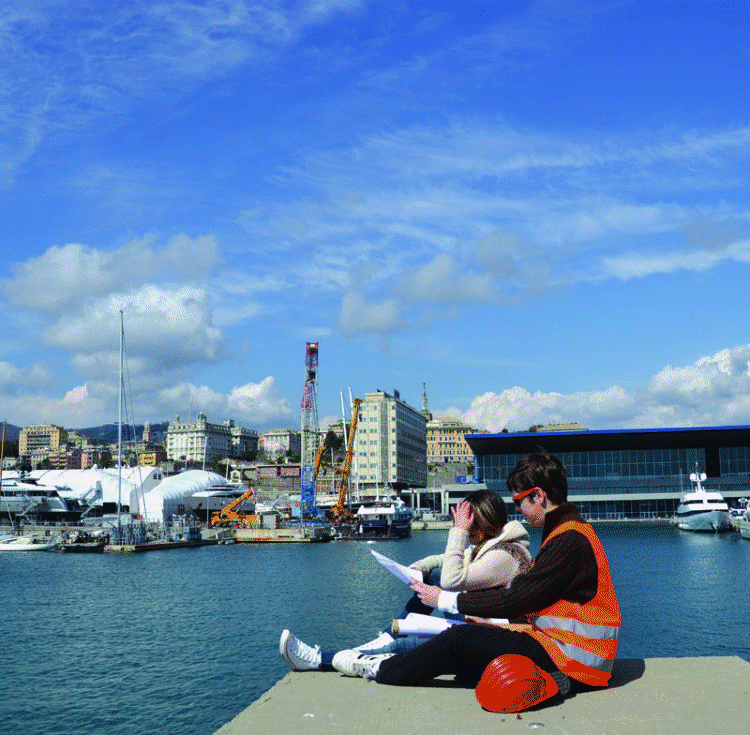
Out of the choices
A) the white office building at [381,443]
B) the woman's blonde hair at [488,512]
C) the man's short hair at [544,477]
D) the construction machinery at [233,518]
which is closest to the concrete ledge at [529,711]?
the woman's blonde hair at [488,512]

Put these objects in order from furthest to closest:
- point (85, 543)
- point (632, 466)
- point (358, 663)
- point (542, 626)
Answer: point (632, 466) < point (85, 543) < point (358, 663) < point (542, 626)

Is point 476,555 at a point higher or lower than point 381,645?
higher

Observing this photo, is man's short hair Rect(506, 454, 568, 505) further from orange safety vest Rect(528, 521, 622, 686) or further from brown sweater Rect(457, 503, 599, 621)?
orange safety vest Rect(528, 521, 622, 686)

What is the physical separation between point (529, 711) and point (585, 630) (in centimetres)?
71

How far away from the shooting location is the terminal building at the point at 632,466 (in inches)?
3733

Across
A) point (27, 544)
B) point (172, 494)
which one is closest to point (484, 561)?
A: point (27, 544)

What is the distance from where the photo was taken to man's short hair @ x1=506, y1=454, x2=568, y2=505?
223 inches

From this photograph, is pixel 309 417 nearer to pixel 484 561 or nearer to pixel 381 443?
pixel 381 443

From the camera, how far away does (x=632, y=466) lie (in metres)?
96.8

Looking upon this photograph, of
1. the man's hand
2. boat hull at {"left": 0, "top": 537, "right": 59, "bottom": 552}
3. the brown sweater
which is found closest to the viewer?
the brown sweater

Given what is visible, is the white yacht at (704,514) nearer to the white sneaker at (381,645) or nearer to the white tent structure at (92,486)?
the white tent structure at (92,486)

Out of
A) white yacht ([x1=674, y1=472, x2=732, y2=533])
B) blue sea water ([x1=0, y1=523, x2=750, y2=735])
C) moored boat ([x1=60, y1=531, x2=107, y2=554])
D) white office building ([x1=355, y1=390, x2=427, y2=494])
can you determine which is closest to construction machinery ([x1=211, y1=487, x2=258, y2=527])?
moored boat ([x1=60, y1=531, x2=107, y2=554])

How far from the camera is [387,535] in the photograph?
7744cm

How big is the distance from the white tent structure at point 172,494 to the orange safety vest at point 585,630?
87.9 meters
